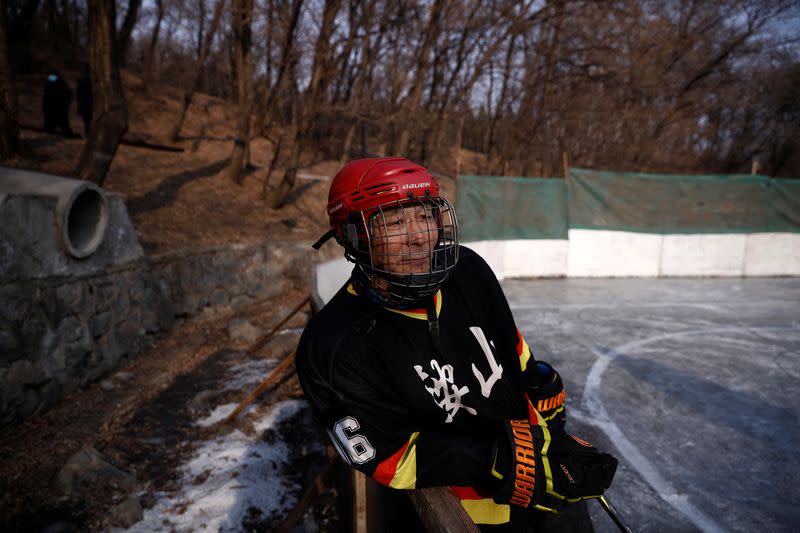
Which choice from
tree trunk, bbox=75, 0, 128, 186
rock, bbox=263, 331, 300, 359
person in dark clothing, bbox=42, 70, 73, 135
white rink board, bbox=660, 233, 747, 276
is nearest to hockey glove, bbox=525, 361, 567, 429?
rock, bbox=263, 331, 300, 359

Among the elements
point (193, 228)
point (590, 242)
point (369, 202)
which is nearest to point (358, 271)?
point (369, 202)

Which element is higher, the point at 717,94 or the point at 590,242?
the point at 717,94

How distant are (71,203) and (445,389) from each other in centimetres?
472

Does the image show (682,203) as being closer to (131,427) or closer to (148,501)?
(131,427)

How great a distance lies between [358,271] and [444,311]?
0.37 m

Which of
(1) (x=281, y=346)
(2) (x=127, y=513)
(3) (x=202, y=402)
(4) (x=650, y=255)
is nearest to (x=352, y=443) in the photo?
(2) (x=127, y=513)

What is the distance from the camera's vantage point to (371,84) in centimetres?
2328

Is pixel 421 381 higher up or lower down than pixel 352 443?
higher up

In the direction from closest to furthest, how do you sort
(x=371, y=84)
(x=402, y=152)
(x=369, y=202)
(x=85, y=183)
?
(x=369, y=202)
(x=85, y=183)
(x=402, y=152)
(x=371, y=84)

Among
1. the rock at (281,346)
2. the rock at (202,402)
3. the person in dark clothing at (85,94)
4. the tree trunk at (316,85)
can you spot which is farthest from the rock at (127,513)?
the person in dark clothing at (85,94)

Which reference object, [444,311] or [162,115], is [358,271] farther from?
[162,115]

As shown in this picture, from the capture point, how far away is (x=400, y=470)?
152 cm

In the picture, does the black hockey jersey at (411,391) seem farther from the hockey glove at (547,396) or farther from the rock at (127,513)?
the rock at (127,513)

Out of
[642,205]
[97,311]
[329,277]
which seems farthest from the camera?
[642,205]
